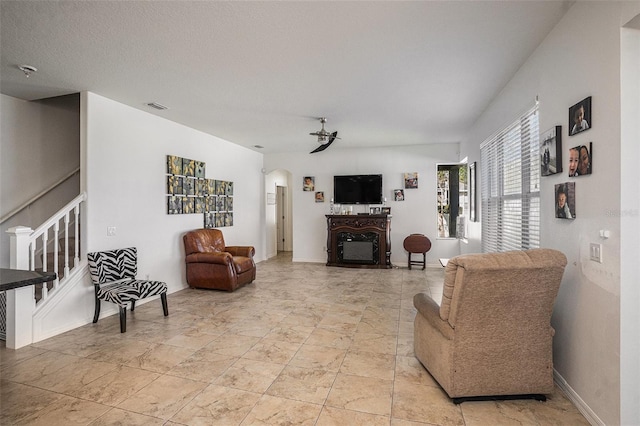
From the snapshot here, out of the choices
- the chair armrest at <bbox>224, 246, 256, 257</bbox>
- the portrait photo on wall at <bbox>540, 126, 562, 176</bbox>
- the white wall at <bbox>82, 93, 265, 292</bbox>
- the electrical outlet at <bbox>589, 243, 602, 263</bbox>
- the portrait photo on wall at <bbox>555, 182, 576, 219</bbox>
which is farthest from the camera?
the chair armrest at <bbox>224, 246, 256, 257</bbox>

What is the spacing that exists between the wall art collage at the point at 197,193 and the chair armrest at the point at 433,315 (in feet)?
13.7

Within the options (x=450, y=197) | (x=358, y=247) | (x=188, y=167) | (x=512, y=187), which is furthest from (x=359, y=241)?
(x=512, y=187)

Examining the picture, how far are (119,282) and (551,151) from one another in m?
4.72

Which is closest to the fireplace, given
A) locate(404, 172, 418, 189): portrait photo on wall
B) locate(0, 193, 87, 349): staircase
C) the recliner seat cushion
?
locate(404, 172, 418, 189): portrait photo on wall

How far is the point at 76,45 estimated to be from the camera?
9.02ft

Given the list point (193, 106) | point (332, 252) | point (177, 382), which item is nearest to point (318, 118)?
point (193, 106)

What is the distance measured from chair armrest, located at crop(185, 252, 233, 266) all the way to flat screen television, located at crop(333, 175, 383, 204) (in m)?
3.35

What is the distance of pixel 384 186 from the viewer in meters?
7.56

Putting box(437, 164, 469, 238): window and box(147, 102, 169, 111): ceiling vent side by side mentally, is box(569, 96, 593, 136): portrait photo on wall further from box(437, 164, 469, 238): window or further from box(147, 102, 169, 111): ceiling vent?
box(437, 164, 469, 238): window

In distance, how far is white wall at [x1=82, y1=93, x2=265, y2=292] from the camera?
3.98 m

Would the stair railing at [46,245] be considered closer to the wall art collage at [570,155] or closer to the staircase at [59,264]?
the staircase at [59,264]

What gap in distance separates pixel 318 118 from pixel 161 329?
3.61 meters

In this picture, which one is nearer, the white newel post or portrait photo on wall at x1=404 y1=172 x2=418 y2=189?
the white newel post

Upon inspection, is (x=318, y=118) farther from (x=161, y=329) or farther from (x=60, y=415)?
(x=60, y=415)
